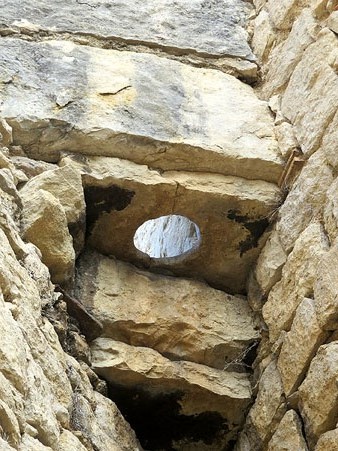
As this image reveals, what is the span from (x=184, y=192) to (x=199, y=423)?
122cm

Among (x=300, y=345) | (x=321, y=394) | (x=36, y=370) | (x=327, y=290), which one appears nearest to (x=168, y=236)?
(x=300, y=345)

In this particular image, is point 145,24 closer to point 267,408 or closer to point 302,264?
point 302,264

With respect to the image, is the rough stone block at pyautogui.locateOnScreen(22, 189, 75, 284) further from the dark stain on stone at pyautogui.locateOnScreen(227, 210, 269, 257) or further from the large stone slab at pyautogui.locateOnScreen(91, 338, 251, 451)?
the dark stain on stone at pyautogui.locateOnScreen(227, 210, 269, 257)

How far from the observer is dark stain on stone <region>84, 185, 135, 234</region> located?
404 centimetres

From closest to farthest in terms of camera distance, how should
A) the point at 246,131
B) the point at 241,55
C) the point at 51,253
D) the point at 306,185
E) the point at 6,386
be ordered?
1. the point at 6,386
2. the point at 51,253
3. the point at 306,185
4. the point at 246,131
5. the point at 241,55

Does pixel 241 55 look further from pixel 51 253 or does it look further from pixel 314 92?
pixel 51 253

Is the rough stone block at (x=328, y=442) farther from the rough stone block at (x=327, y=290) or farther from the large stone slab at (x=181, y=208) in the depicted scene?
the large stone slab at (x=181, y=208)

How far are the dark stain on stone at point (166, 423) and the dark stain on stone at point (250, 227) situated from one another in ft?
2.97

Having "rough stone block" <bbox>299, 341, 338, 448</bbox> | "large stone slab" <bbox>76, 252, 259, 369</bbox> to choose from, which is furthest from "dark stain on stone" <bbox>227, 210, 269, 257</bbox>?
"rough stone block" <bbox>299, 341, 338, 448</bbox>

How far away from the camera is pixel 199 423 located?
13.1ft

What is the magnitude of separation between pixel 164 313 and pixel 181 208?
575 millimetres

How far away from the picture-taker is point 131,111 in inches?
171

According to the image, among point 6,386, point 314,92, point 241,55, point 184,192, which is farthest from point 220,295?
point 6,386

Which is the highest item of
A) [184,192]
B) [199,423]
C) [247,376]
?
[184,192]
